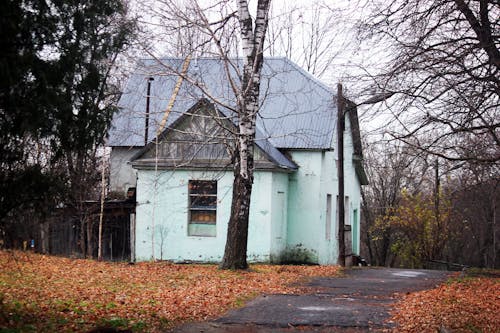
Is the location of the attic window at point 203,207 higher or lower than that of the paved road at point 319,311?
higher

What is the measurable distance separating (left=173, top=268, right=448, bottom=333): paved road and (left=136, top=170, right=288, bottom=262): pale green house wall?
8411 mm

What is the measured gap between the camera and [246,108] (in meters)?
18.8

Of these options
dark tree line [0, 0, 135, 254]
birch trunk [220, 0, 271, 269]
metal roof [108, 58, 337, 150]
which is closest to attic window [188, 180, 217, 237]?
metal roof [108, 58, 337, 150]

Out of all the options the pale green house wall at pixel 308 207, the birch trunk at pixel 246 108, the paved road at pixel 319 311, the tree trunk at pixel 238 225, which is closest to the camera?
the paved road at pixel 319 311

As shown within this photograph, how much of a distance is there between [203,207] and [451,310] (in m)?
15.5

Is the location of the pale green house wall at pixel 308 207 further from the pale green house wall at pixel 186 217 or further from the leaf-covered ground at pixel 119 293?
the leaf-covered ground at pixel 119 293

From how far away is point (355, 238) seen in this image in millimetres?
36469

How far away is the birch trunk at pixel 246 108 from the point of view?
1875 centimetres

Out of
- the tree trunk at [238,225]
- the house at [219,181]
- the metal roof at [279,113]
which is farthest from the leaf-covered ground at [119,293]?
the metal roof at [279,113]

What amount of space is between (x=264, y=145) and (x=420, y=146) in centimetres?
1151

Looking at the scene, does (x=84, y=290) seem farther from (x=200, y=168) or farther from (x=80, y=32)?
(x=200, y=168)

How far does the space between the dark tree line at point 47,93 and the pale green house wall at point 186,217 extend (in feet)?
51.2

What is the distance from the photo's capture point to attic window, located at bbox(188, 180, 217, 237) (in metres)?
26.5

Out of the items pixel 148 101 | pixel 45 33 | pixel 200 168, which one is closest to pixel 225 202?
pixel 200 168
